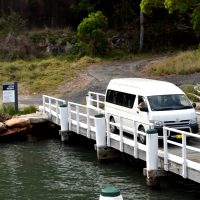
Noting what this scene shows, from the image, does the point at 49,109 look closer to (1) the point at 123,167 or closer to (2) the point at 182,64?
(1) the point at 123,167

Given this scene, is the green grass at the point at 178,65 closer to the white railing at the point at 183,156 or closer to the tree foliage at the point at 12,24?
the tree foliage at the point at 12,24

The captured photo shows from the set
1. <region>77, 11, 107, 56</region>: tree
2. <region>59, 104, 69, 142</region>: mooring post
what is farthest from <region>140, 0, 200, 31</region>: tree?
<region>77, 11, 107, 56</region>: tree

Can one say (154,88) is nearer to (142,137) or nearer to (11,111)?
(142,137)

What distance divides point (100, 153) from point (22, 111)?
1055 cm

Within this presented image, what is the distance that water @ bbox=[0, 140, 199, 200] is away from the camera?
18.3 meters

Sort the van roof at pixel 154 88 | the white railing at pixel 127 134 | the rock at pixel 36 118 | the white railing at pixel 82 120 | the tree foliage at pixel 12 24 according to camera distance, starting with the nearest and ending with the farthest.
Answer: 1. the white railing at pixel 127 134
2. the van roof at pixel 154 88
3. the white railing at pixel 82 120
4. the rock at pixel 36 118
5. the tree foliage at pixel 12 24

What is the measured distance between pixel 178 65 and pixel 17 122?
1922cm

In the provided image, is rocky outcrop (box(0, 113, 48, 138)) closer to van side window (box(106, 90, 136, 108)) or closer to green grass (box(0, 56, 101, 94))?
van side window (box(106, 90, 136, 108))

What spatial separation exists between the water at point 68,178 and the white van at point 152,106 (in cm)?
170

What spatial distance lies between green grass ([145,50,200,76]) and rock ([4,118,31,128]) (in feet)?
57.9

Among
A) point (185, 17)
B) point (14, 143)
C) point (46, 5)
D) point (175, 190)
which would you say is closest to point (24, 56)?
point (46, 5)

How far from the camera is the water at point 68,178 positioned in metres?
18.3

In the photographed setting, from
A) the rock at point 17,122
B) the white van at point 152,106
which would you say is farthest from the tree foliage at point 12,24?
the white van at point 152,106

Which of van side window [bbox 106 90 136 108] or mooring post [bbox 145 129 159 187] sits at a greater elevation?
van side window [bbox 106 90 136 108]
